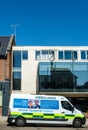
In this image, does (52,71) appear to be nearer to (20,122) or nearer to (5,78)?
(5,78)

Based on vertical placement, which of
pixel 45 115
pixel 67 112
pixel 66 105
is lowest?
pixel 45 115

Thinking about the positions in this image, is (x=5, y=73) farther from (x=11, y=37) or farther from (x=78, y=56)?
(x=78, y=56)

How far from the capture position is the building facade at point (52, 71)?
40781mm

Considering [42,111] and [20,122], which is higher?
[42,111]

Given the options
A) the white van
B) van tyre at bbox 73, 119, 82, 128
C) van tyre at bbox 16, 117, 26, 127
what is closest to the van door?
the white van

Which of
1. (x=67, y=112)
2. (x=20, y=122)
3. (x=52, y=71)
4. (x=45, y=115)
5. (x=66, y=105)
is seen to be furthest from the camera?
(x=52, y=71)

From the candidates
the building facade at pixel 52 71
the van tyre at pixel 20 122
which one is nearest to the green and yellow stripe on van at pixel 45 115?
the van tyre at pixel 20 122

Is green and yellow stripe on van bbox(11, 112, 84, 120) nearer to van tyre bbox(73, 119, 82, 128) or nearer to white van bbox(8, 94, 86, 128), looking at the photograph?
white van bbox(8, 94, 86, 128)

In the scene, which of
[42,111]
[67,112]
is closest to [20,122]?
[42,111]

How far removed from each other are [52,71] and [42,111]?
15416mm

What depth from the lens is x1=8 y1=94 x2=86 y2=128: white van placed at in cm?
2577

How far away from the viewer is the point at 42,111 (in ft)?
85.8

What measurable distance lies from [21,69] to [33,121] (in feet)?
57.3

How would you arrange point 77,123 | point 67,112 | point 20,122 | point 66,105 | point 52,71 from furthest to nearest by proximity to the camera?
point 52,71
point 66,105
point 67,112
point 77,123
point 20,122
